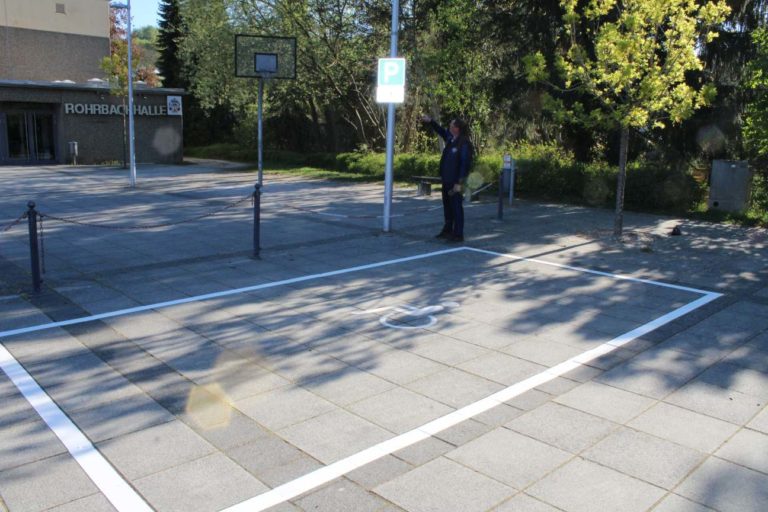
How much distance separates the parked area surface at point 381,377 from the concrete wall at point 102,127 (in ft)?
68.4

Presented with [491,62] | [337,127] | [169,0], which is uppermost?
[169,0]

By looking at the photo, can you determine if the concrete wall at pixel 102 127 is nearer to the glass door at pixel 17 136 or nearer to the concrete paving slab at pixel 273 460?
the glass door at pixel 17 136

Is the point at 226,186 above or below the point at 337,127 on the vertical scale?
below

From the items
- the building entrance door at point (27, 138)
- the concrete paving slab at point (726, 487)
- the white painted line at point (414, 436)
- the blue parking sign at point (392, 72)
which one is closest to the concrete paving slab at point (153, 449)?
the white painted line at point (414, 436)

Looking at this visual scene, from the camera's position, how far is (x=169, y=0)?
4425 centimetres

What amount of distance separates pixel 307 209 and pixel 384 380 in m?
10.1

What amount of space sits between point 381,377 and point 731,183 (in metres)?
12.0

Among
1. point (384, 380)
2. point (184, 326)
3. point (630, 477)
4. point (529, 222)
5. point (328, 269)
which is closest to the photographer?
point (630, 477)

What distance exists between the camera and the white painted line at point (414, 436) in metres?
3.61

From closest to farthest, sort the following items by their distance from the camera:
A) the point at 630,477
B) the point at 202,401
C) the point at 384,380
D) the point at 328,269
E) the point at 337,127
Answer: the point at 630,477, the point at 202,401, the point at 384,380, the point at 328,269, the point at 337,127

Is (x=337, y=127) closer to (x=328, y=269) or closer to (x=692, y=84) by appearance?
(x=692, y=84)

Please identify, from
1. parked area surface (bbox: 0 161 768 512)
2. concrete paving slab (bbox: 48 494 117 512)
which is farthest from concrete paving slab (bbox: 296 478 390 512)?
concrete paving slab (bbox: 48 494 117 512)

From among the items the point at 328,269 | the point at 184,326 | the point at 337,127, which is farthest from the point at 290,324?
the point at 337,127

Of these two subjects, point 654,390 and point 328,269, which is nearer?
point 654,390
